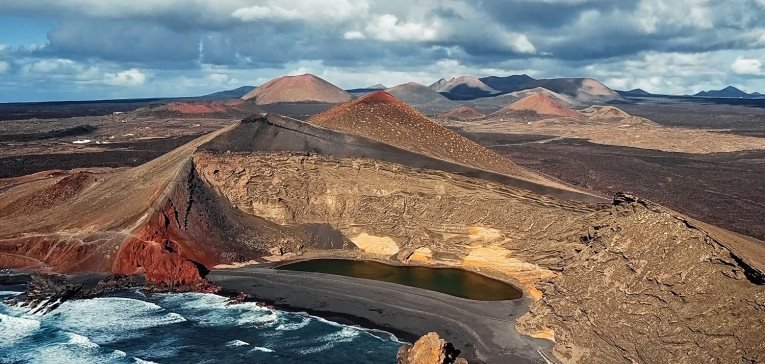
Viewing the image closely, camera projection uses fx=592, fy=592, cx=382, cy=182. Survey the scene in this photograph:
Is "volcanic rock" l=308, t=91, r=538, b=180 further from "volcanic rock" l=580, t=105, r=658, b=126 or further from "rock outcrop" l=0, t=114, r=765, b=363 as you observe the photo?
"volcanic rock" l=580, t=105, r=658, b=126

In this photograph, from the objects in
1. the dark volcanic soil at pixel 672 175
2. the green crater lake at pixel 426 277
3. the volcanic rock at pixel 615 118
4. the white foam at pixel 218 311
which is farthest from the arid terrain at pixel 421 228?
the volcanic rock at pixel 615 118

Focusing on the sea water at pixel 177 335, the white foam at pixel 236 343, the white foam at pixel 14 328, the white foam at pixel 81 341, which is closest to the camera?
the sea water at pixel 177 335

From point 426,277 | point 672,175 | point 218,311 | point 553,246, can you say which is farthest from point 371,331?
point 672,175

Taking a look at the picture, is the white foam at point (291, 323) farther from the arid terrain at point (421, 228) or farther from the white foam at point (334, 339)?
the arid terrain at point (421, 228)

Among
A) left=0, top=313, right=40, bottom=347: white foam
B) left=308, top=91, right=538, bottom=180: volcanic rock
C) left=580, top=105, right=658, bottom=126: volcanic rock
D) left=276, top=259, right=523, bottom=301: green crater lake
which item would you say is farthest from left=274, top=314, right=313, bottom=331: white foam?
left=580, top=105, right=658, bottom=126: volcanic rock

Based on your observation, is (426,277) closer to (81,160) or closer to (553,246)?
(553,246)

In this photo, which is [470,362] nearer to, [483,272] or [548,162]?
[483,272]

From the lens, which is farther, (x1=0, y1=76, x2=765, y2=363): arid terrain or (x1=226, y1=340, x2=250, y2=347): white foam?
(x1=226, y1=340, x2=250, y2=347): white foam

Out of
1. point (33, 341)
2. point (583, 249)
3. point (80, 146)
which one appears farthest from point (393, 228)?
point (80, 146)
